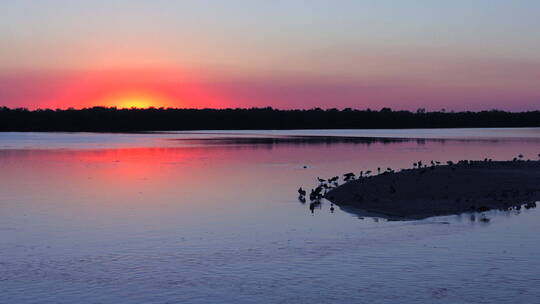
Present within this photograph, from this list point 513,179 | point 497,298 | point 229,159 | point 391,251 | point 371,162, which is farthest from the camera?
point 229,159

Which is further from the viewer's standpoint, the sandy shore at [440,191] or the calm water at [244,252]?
the sandy shore at [440,191]

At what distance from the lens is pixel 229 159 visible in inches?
2200

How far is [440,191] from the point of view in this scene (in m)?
28.8

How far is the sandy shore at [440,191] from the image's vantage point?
25047 mm

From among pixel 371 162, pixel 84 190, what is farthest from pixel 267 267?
pixel 371 162

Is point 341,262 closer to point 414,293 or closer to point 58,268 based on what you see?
point 414,293

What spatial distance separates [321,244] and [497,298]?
20.6 ft

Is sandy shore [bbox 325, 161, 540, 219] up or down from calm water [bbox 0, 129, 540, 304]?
up

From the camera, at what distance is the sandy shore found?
2505 cm

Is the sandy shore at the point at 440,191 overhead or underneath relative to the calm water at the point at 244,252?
overhead

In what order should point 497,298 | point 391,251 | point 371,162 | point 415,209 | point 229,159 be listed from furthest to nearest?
point 229,159 < point 371,162 < point 415,209 < point 391,251 < point 497,298

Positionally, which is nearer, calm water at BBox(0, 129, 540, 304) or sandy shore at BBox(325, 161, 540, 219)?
calm water at BBox(0, 129, 540, 304)

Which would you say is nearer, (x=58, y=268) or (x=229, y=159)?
(x=58, y=268)

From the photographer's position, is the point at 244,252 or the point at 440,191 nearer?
the point at 244,252
